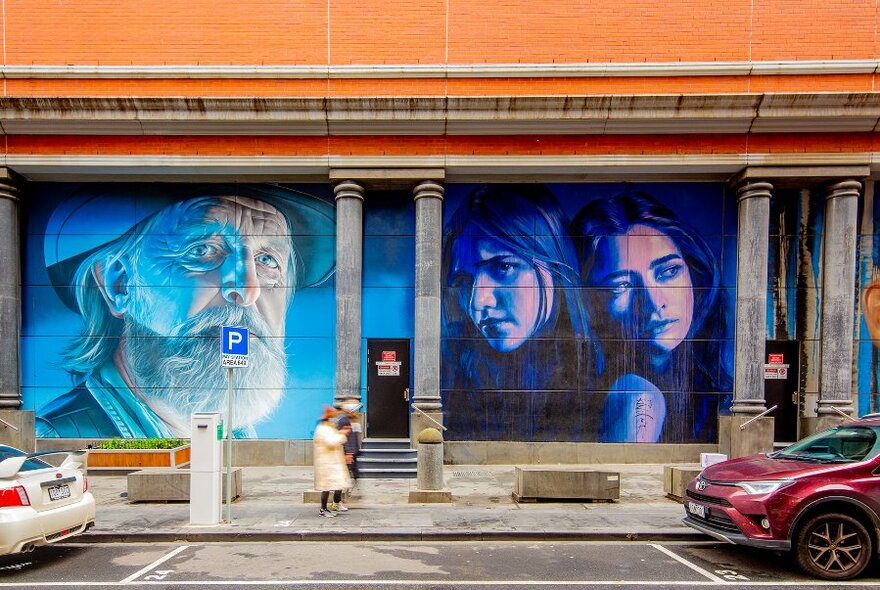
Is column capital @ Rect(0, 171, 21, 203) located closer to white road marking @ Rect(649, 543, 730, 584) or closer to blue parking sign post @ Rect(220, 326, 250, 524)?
blue parking sign post @ Rect(220, 326, 250, 524)

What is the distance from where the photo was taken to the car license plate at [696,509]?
6.52m

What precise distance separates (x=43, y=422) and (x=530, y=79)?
542 inches

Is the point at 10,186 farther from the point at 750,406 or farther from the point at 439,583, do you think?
the point at 750,406

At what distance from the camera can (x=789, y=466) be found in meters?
6.30

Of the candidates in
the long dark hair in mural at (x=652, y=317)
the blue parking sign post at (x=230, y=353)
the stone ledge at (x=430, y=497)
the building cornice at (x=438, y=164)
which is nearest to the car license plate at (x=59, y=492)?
the blue parking sign post at (x=230, y=353)

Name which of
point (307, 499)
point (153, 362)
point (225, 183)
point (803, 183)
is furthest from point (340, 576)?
point (803, 183)

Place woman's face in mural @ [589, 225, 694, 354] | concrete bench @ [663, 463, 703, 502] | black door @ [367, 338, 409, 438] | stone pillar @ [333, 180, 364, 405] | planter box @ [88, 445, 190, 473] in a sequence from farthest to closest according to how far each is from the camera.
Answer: woman's face in mural @ [589, 225, 694, 354] → black door @ [367, 338, 409, 438] → stone pillar @ [333, 180, 364, 405] → planter box @ [88, 445, 190, 473] → concrete bench @ [663, 463, 703, 502]

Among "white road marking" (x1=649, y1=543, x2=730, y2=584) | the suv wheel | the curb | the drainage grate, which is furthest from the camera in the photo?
the drainage grate

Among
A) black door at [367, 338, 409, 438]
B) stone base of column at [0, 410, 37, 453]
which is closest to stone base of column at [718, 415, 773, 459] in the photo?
black door at [367, 338, 409, 438]

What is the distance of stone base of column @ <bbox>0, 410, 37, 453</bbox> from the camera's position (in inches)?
469

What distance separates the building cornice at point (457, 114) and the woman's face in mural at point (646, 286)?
8.53 feet

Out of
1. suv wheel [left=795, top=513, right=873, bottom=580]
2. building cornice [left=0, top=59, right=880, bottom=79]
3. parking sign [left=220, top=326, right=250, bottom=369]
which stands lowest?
suv wheel [left=795, top=513, right=873, bottom=580]

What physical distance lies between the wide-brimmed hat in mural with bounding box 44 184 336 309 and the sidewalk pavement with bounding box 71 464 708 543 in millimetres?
5421

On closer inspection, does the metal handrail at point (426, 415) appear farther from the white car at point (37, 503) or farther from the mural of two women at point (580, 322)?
the white car at point (37, 503)
